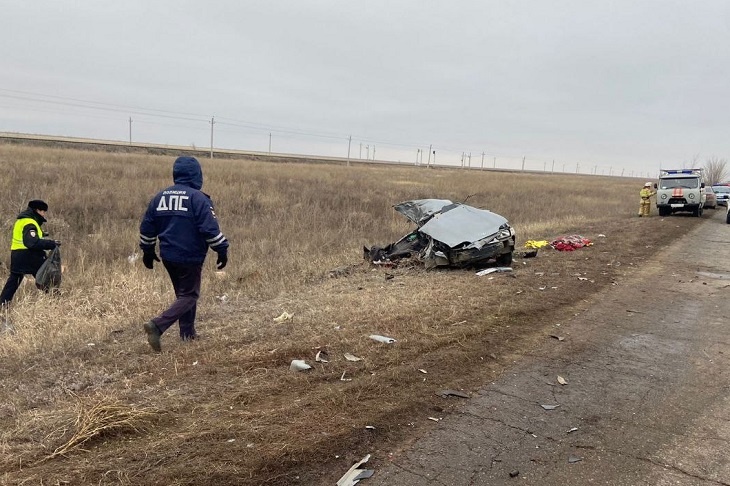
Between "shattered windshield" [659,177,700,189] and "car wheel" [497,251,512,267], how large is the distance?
17.3 metres

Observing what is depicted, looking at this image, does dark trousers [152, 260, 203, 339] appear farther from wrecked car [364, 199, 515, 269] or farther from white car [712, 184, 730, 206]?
white car [712, 184, 730, 206]

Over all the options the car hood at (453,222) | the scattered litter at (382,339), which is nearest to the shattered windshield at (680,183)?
the car hood at (453,222)

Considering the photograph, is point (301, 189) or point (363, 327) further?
point (301, 189)

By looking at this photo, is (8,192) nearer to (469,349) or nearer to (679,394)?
(469,349)

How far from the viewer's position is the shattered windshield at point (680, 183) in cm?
2203

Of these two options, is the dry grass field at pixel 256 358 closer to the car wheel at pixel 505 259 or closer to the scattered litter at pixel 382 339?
the scattered litter at pixel 382 339

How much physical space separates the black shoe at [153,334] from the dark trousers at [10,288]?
386 centimetres

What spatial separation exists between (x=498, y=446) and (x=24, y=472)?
9.07 feet

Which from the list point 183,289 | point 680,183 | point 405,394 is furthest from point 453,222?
point 680,183

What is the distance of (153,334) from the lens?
465 centimetres

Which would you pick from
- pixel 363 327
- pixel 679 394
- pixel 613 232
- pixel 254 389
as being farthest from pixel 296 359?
pixel 613 232

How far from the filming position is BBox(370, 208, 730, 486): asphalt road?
2.87 metres

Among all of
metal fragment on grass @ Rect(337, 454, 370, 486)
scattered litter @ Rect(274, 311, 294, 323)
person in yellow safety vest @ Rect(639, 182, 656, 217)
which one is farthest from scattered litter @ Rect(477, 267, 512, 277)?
person in yellow safety vest @ Rect(639, 182, 656, 217)

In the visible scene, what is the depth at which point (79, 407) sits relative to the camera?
3418 mm
